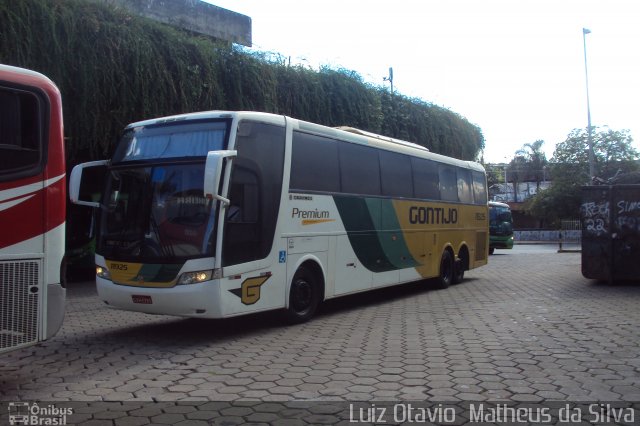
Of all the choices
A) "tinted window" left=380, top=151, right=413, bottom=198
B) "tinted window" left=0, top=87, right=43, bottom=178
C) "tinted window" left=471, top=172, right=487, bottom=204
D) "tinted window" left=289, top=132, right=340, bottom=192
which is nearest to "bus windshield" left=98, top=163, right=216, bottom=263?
"tinted window" left=289, top=132, right=340, bottom=192

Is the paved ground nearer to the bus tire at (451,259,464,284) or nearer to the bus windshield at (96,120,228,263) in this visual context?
the bus windshield at (96,120,228,263)

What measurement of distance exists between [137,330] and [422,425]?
5.46 meters

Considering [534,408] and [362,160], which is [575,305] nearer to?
[362,160]

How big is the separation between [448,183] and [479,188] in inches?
87.3

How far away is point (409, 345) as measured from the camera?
23.8ft

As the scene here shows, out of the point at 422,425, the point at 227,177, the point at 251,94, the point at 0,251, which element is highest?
the point at 251,94

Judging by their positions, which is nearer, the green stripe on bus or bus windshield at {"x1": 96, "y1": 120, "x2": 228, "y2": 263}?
bus windshield at {"x1": 96, "y1": 120, "x2": 228, "y2": 263}

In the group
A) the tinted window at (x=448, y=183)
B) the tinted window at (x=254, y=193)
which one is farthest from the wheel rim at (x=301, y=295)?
the tinted window at (x=448, y=183)

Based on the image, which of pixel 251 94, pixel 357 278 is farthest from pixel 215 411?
pixel 251 94

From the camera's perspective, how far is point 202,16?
22.0 metres

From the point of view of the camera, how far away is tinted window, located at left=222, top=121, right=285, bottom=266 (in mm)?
7680

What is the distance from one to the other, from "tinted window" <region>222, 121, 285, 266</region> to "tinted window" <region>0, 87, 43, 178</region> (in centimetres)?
268

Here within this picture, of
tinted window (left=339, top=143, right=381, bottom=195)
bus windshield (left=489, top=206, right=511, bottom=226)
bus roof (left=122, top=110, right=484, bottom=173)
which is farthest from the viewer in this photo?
bus windshield (left=489, top=206, right=511, bottom=226)

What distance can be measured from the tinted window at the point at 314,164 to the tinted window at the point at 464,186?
5.92 meters
